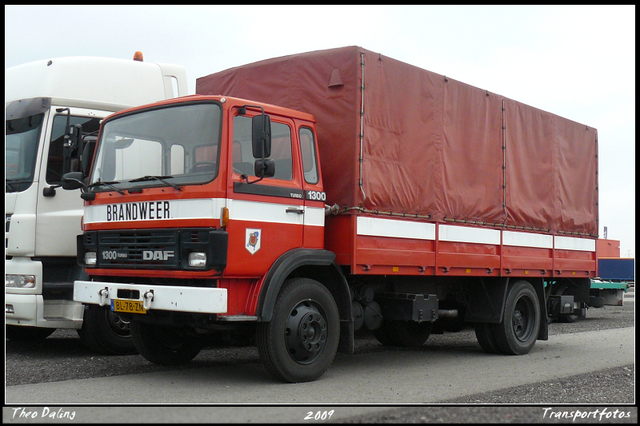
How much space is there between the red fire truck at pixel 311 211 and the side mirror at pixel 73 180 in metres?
0.03

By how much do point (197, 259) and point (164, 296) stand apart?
0.48 meters

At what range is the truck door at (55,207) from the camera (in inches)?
352

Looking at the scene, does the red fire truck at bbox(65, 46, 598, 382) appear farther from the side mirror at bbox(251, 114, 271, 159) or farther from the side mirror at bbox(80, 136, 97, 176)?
the side mirror at bbox(80, 136, 97, 176)

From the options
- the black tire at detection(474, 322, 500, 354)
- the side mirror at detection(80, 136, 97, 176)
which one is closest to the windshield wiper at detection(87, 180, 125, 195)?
the side mirror at detection(80, 136, 97, 176)

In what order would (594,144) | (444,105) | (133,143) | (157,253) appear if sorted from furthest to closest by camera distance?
(594,144)
(444,105)
(133,143)
(157,253)

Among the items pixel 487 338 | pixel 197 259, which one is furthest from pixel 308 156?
pixel 487 338

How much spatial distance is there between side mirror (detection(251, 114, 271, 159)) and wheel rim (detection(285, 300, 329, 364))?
5.41ft

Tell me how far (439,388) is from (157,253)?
311 centimetres

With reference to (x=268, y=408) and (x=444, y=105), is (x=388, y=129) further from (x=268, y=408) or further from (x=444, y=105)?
(x=268, y=408)

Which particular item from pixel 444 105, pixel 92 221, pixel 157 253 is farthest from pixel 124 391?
pixel 444 105

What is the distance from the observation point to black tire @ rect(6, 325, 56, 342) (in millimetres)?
10844

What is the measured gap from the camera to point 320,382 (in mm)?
7652

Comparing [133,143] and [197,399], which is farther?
[133,143]

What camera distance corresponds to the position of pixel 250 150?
7.30 m
